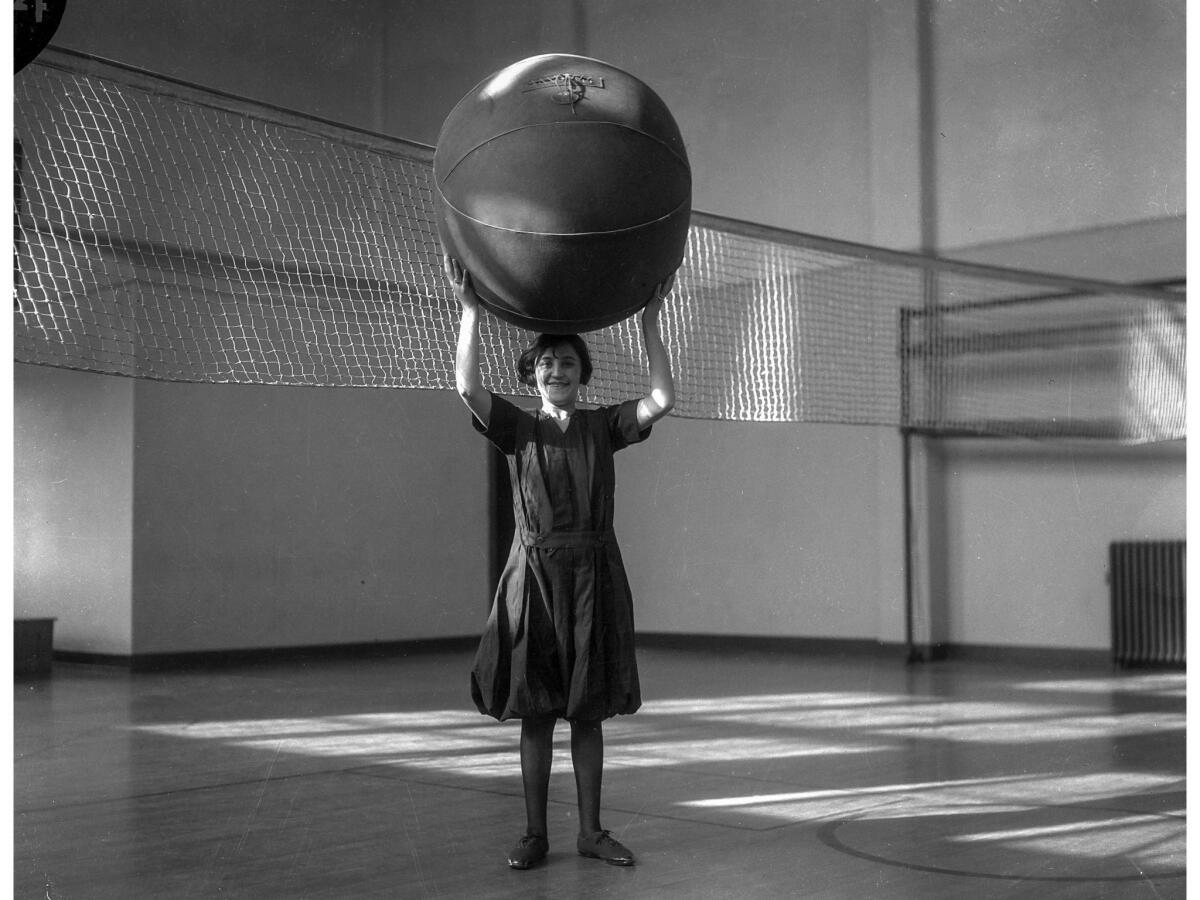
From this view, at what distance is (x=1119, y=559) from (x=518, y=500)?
6.19 m

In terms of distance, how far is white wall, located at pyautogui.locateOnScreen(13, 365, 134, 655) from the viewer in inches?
355

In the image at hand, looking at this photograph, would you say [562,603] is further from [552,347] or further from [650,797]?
[650,797]

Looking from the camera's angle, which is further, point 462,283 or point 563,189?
point 462,283

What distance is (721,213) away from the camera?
9867 millimetres

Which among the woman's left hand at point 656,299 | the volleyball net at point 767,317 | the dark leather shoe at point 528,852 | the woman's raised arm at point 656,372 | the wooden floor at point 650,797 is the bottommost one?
the wooden floor at point 650,797

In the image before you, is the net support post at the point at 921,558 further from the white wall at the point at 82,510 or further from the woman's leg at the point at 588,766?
the woman's leg at the point at 588,766

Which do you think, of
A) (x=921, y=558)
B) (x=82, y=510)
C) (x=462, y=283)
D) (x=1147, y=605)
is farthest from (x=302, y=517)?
(x=462, y=283)

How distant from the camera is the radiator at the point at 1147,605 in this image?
7.88m

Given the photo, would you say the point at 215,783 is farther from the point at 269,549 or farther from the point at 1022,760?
the point at 269,549

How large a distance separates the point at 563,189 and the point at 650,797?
6.39 ft

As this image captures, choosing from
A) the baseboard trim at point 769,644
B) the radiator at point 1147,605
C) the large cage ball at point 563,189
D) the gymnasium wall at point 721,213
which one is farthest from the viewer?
the baseboard trim at point 769,644

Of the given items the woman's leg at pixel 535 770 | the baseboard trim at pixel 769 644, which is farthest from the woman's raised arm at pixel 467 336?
the baseboard trim at pixel 769 644

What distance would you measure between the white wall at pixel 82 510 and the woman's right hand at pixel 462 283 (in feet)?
22.1

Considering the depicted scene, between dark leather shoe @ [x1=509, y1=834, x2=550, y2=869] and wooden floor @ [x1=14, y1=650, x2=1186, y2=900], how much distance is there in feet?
0.12
